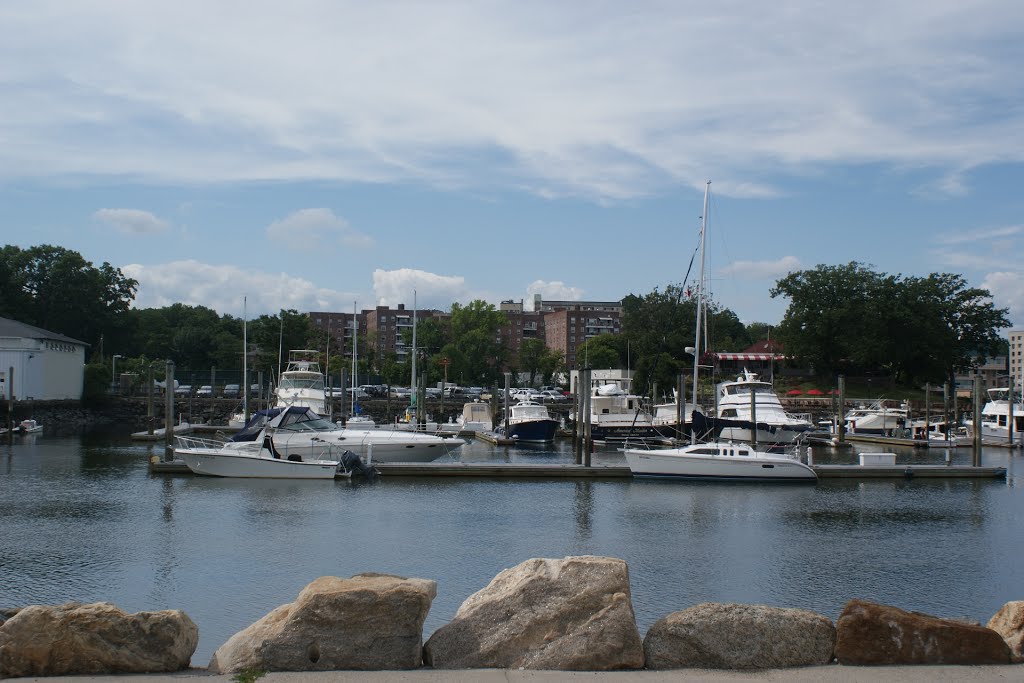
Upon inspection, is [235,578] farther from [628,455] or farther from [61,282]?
[61,282]

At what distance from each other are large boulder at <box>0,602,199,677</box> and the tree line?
225 feet

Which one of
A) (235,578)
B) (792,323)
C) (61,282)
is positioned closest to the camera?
(235,578)

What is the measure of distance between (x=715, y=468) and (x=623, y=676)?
29.5 meters

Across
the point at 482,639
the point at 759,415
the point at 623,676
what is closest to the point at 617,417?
the point at 759,415

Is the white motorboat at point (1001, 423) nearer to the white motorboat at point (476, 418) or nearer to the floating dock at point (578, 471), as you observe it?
the floating dock at point (578, 471)

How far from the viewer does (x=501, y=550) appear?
2328 centimetres

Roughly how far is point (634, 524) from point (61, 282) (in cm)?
10123

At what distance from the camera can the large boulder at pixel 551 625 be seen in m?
8.92

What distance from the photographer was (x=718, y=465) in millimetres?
37062

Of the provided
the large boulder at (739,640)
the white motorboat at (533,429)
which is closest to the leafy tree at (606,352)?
the white motorboat at (533,429)

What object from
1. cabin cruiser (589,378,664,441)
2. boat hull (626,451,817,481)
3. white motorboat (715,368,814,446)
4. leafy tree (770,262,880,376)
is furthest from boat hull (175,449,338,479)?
leafy tree (770,262,880,376)

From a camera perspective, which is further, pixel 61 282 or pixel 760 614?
pixel 61 282

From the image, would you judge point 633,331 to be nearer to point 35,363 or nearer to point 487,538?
point 35,363

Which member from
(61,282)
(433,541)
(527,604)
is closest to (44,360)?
(61,282)
